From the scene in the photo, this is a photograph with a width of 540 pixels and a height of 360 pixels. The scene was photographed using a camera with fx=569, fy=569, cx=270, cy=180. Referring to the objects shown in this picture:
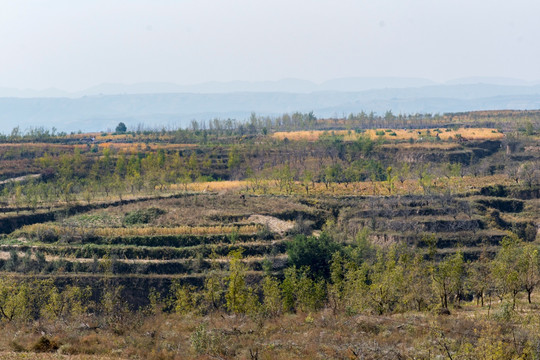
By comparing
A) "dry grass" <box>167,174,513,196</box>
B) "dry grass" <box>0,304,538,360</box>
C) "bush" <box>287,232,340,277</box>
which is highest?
"dry grass" <box>167,174,513,196</box>

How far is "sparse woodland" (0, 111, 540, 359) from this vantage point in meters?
27.4

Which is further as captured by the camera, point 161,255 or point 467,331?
point 161,255

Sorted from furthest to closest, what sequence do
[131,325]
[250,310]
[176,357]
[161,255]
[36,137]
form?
[36,137] < [161,255] < [250,310] < [131,325] < [176,357]

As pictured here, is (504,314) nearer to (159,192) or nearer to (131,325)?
(131,325)

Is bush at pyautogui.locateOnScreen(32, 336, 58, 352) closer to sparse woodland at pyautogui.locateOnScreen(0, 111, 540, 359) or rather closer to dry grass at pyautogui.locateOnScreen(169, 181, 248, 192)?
sparse woodland at pyautogui.locateOnScreen(0, 111, 540, 359)

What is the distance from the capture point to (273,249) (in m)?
54.4

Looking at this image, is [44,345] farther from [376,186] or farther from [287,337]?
[376,186]

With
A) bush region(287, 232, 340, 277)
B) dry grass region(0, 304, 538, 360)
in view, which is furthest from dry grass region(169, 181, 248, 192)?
dry grass region(0, 304, 538, 360)

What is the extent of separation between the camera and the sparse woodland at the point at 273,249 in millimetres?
27375

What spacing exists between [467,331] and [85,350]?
58.3 feet

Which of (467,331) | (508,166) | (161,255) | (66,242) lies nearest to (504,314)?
(467,331)

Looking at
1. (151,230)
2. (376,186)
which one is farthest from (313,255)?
(376,186)

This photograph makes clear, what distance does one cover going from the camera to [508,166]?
8675 cm

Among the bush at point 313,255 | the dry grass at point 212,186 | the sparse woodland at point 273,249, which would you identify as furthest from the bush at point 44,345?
the dry grass at point 212,186
